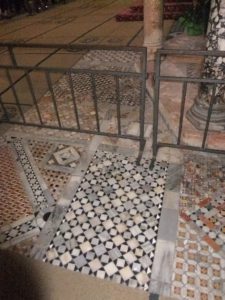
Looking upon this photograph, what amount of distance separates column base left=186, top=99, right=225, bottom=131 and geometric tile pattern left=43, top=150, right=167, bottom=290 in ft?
1.82

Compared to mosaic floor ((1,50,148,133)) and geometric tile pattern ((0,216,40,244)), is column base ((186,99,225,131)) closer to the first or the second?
mosaic floor ((1,50,148,133))

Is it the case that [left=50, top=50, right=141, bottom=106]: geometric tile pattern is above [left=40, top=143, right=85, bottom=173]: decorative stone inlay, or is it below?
above

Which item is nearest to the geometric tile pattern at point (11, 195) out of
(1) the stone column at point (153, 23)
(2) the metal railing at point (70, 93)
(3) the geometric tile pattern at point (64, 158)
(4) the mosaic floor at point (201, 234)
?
(3) the geometric tile pattern at point (64, 158)

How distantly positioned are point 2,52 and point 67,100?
316 cm

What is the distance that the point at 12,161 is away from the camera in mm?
2326

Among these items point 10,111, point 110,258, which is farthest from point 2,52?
point 110,258

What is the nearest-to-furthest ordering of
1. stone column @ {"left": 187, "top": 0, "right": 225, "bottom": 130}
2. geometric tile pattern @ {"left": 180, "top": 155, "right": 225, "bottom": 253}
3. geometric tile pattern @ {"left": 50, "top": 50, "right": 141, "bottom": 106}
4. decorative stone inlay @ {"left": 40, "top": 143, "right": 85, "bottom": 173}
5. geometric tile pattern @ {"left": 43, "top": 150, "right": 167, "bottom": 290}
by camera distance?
geometric tile pattern @ {"left": 43, "top": 150, "right": 167, "bottom": 290}
geometric tile pattern @ {"left": 180, "top": 155, "right": 225, "bottom": 253}
stone column @ {"left": 187, "top": 0, "right": 225, "bottom": 130}
decorative stone inlay @ {"left": 40, "top": 143, "right": 85, "bottom": 173}
geometric tile pattern @ {"left": 50, "top": 50, "right": 141, "bottom": 106}

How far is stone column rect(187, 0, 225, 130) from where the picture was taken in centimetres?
196

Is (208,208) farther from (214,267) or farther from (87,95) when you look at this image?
(87,95)

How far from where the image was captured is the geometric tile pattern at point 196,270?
136cm

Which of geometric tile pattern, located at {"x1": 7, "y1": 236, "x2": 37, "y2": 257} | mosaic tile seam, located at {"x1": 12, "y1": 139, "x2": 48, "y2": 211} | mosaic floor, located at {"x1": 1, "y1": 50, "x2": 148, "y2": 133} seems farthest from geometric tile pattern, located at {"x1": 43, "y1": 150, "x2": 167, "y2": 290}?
mosaic floor, located at {"x1": 1, "y1": 50, "x2": 148, "y2": 133}

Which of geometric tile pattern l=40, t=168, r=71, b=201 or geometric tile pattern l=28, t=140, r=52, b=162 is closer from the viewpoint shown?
geometric tile pattern l=40, t=168, r=71, b=201

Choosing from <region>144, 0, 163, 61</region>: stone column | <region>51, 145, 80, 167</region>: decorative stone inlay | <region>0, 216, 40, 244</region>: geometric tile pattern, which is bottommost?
<region>0, 216, 40, 244</region>: geometric tile pattern

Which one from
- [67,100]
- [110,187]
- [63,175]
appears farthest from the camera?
[67,100]
